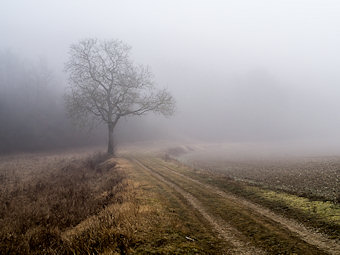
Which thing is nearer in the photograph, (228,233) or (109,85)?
(228,233)

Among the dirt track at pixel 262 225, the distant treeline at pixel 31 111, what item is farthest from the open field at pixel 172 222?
the distant treeline at pixel 31 111

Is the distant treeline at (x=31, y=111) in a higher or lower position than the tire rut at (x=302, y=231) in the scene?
higher

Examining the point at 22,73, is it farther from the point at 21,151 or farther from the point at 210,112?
the point at 210,112

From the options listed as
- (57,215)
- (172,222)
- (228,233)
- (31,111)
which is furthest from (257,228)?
(31,111)

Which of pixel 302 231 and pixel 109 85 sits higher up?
pixel 109 85

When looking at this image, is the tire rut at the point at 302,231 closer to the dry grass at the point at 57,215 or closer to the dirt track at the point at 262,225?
the dirt track at the point at 262,225

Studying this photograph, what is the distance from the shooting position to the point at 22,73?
8738 cm

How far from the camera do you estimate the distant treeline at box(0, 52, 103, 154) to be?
55431mm

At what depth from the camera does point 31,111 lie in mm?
68250

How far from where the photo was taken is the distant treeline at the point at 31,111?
55.4 metres

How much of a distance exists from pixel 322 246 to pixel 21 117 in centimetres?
7544

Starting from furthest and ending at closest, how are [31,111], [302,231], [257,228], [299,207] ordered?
[31,111], [299,207], [257,228], [302,231]

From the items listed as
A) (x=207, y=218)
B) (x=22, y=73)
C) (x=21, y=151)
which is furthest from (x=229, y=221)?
(x=22, y=73)

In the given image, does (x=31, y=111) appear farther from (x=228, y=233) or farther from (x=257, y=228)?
(x=257, y=228)
